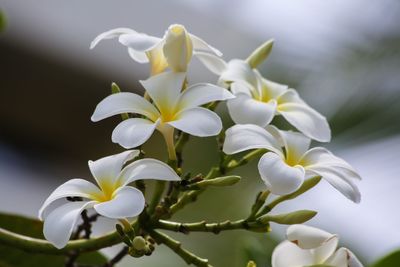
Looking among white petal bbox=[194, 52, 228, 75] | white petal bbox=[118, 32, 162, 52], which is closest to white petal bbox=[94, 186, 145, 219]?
white petal bbox=[118, 32, 162, 52]

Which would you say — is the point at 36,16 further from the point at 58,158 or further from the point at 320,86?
the point at 320,86

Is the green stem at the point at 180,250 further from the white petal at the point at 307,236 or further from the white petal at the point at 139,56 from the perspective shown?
the white petal at the point at 139,56

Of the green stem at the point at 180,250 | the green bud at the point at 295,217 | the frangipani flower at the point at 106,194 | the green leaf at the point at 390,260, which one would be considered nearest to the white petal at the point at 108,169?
the frangipani flower at the point at 106,194

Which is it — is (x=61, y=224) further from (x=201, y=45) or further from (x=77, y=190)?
(x=201, y=45)

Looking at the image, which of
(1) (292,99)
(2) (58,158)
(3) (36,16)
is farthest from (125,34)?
(2) (58,158)

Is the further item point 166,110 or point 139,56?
point 139,56

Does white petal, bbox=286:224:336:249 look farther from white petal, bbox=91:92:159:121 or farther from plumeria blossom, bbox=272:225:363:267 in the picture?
white petal, bbox=91:92:159:121

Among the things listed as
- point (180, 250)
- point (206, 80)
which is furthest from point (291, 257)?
point (206, 80)
